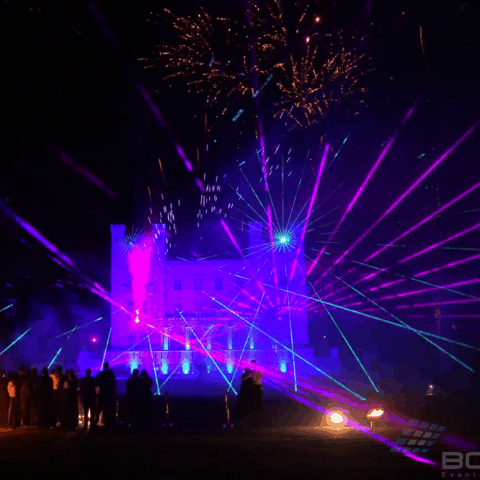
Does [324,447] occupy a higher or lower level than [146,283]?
lower

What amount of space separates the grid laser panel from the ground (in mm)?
504

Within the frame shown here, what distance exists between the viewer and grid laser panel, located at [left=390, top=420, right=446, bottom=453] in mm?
8609

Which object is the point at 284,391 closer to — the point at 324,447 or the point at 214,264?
the point at 324,447

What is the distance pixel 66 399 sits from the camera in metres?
11.9

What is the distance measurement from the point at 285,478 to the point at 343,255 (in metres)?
34.3

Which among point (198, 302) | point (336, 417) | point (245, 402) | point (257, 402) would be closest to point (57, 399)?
point (245, 402)

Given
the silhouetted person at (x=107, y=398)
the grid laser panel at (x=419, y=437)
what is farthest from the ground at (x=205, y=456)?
the silhouetted person at (x=107, y=398)

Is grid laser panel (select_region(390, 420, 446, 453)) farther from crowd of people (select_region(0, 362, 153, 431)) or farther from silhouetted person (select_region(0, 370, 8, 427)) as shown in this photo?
silhouetted person (select_region(0, 370, 8, 427))

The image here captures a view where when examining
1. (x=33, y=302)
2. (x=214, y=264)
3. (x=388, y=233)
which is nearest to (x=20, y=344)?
(x=33, y=302)

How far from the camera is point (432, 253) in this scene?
3416 centimetres

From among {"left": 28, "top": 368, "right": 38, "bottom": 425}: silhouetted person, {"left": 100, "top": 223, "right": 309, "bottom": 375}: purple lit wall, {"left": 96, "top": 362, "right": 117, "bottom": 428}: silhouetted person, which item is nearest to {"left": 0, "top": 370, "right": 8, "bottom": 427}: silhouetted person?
{"left": 28, "top": 368, "right": 38, "bottom": 425}: silhouetted person

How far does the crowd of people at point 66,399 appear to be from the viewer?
11.6 meters

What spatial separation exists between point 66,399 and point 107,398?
40.3 inches

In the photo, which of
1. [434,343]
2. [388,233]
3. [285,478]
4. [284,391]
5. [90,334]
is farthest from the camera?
[90,334]
